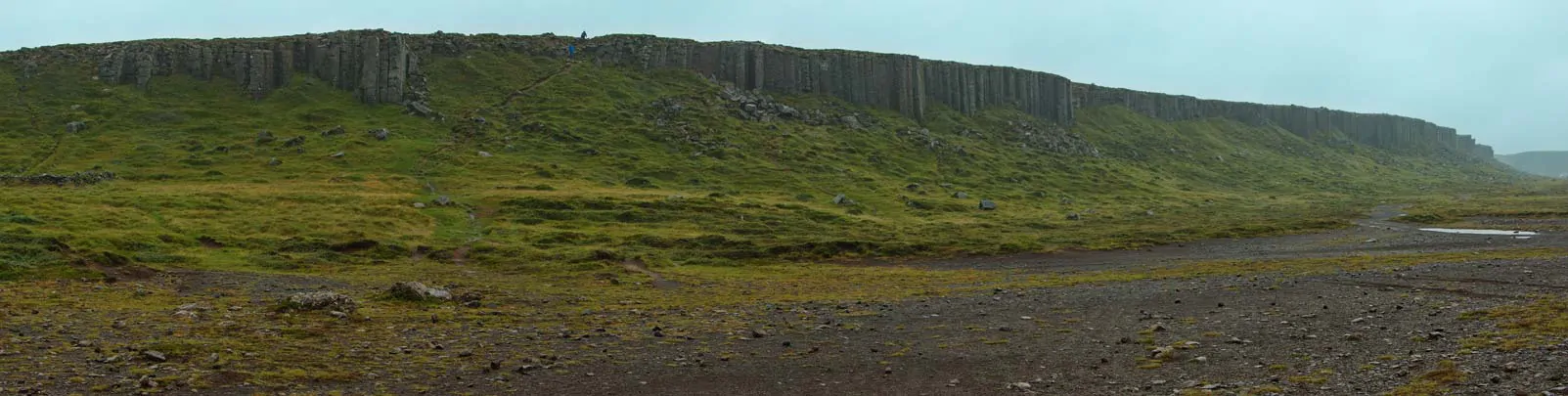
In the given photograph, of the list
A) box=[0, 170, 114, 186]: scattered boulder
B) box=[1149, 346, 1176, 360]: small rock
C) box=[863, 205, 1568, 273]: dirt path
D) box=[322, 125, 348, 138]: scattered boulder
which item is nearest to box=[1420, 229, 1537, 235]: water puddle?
box=[863, 205, 1568, 273]: dirt path

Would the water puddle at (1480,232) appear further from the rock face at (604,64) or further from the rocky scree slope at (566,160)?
the rock face at (604,64)

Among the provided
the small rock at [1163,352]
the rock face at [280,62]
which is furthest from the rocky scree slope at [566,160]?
the small rock at [1163,352]

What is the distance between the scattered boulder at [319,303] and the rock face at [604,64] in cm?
9551

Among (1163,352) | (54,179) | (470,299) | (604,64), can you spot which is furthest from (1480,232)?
(604,64)

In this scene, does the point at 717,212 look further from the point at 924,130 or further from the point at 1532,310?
the point at 924,130

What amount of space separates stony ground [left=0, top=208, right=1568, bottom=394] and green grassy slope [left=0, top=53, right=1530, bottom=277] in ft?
57.0

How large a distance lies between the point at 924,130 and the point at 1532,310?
12995cm

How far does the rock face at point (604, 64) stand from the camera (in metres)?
129

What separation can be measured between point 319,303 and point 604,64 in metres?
125

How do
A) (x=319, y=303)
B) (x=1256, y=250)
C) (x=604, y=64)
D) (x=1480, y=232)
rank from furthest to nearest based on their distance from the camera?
(x=604, y=64), (x=1480, y=232), (x=1256, y=250), (x=319, y=303)

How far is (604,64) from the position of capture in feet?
500

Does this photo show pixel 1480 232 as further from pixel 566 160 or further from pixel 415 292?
pixel 566 160

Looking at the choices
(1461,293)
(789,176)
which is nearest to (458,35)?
(789,176)

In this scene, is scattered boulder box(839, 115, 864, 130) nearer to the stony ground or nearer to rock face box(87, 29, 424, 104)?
rock face box(87, 29, 424, 104)
